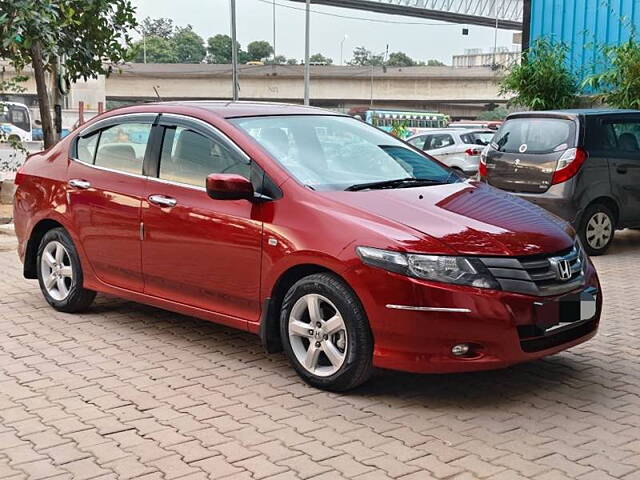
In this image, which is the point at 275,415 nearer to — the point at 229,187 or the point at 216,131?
the point at 229,187

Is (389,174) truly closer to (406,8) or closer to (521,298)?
(521,298)

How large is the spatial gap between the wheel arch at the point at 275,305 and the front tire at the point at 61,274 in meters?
2.00

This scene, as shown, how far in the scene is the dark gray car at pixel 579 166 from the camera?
9.02 m

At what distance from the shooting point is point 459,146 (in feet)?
66.1

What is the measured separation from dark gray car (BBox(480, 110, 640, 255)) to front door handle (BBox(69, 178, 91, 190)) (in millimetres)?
5297

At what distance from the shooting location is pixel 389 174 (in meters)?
5.14

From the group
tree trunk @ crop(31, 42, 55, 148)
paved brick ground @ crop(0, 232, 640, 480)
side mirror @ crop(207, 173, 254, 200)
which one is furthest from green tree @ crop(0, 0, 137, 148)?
side mirror @ crop(207, 173, 254, 200)

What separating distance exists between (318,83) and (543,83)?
45.1 meters

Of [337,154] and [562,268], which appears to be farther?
[337,154]

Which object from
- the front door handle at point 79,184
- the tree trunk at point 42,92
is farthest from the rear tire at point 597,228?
the tree trunk at point 42,92

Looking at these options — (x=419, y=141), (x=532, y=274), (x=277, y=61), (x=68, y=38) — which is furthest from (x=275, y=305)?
(x=277, y=61)

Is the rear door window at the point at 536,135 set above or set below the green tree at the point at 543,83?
below

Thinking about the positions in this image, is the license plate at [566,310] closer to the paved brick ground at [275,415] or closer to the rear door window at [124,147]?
the paved brick ground at [275,415]

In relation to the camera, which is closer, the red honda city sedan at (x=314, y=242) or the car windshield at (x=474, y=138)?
the red honda city sedan at (x=314, y=242)
